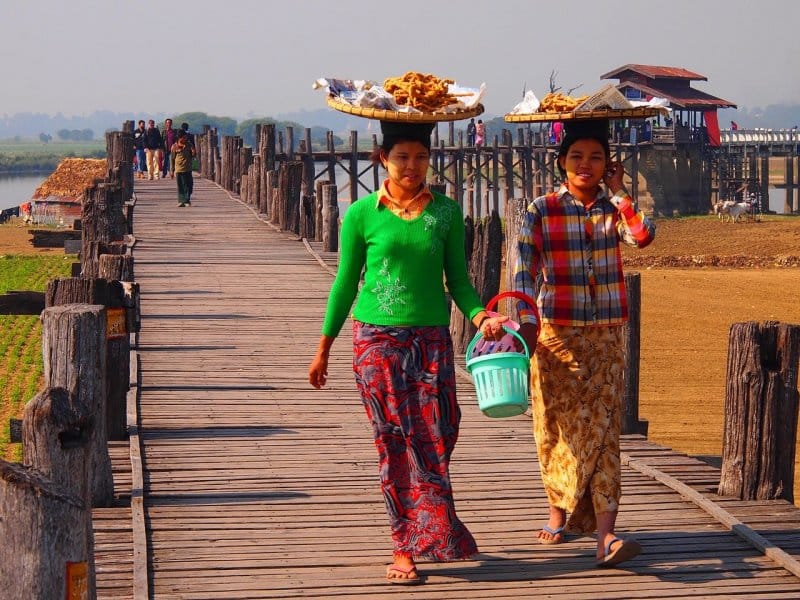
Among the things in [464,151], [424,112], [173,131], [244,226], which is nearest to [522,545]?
[424,112]

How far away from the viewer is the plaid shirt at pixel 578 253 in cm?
547

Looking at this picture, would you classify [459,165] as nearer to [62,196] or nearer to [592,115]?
[62,196]

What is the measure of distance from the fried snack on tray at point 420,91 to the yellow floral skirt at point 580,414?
970 mm

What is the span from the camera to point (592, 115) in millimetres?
5441

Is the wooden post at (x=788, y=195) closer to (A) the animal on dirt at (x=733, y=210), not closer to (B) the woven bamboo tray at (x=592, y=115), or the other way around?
(A) the animal on dirt at (x=733, y=210)

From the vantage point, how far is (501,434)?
787 cm

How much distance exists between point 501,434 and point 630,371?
0.81m

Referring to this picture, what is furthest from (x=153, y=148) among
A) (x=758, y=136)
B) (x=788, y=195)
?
(x=758, y=136)

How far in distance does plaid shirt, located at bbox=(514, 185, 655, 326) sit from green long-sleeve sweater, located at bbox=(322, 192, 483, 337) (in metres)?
0.38

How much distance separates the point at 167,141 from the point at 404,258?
2675 cm

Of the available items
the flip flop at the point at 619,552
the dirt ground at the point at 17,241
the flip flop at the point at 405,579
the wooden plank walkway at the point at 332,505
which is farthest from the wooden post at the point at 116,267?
the dirt ground at the point at 17,241

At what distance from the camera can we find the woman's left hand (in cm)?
506

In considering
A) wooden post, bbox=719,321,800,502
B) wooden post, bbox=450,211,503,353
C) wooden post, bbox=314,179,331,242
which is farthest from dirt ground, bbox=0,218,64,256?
wooden post, bbox=719,321,800,502

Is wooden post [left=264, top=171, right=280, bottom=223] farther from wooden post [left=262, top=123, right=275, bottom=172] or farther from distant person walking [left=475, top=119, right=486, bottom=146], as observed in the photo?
distant person walking [left=475, top=119, right=486, bottom=146]
